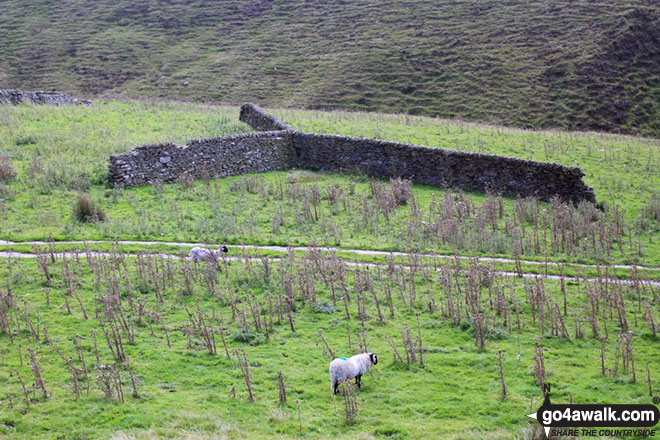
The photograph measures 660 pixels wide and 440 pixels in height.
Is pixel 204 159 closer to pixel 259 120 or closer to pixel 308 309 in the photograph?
pixel 259 120

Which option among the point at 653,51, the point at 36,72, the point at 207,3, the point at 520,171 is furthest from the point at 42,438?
the point at 207,3

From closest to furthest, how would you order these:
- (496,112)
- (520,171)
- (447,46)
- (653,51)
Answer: (520,171)
(496,112)
(653,51)
(447,46)

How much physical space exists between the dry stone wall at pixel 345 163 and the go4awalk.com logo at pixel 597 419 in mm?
17033

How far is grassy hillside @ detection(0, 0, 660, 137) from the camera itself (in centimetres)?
5338

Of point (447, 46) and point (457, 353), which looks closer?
point (457, 353)

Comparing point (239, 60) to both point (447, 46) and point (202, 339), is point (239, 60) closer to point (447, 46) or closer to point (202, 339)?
point (447, 46)

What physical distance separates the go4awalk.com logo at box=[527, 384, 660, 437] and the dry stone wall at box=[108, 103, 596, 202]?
17033 mm

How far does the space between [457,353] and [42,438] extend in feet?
25.4

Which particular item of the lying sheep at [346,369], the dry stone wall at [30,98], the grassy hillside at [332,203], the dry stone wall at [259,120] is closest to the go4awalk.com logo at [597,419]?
the lying sheep at [346,369]

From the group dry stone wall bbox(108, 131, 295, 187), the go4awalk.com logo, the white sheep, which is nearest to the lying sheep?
the go4awalk.com logo

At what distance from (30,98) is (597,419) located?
43.9 meters

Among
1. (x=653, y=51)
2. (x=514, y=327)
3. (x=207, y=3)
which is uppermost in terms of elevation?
(x=207, y=3)

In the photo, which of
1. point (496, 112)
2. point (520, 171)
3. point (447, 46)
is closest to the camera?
point (520, 171)

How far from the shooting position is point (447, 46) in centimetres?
6506
